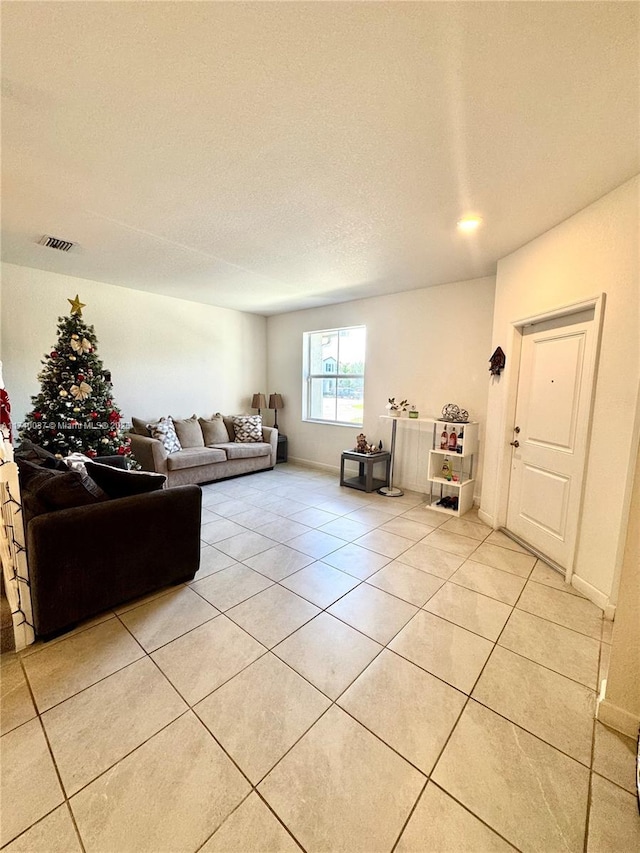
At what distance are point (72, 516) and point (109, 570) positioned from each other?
1.30ft

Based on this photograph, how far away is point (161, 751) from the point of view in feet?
4.11

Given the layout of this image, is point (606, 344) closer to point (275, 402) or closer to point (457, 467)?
point (457, 467)

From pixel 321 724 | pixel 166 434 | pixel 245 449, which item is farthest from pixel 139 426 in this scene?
pixel 321 724

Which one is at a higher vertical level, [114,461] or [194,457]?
[114,461]

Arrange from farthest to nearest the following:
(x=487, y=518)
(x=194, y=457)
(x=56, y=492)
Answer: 1. (x=194, y=457)
2. (x=487, y=518)
3. (x=56, y=492)

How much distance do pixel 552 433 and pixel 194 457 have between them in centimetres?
384

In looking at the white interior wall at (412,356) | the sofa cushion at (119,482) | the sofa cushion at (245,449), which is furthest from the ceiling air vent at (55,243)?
the white interior wall at (412,356)

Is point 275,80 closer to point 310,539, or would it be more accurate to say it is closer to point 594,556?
point 310,539

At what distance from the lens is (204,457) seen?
444 centimetres

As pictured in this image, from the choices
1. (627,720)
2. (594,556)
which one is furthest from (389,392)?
(627,720)

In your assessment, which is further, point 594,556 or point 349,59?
point 594,556

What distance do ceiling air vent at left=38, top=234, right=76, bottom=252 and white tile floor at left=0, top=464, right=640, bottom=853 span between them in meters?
3.14

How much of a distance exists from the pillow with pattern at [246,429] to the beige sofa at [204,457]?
0.09 metres

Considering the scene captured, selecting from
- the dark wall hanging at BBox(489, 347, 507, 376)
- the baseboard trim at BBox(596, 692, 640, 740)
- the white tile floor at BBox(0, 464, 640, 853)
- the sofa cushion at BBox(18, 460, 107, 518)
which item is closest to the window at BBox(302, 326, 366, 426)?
the dark wall hanging at BBox(489, 347, 507, 376)
